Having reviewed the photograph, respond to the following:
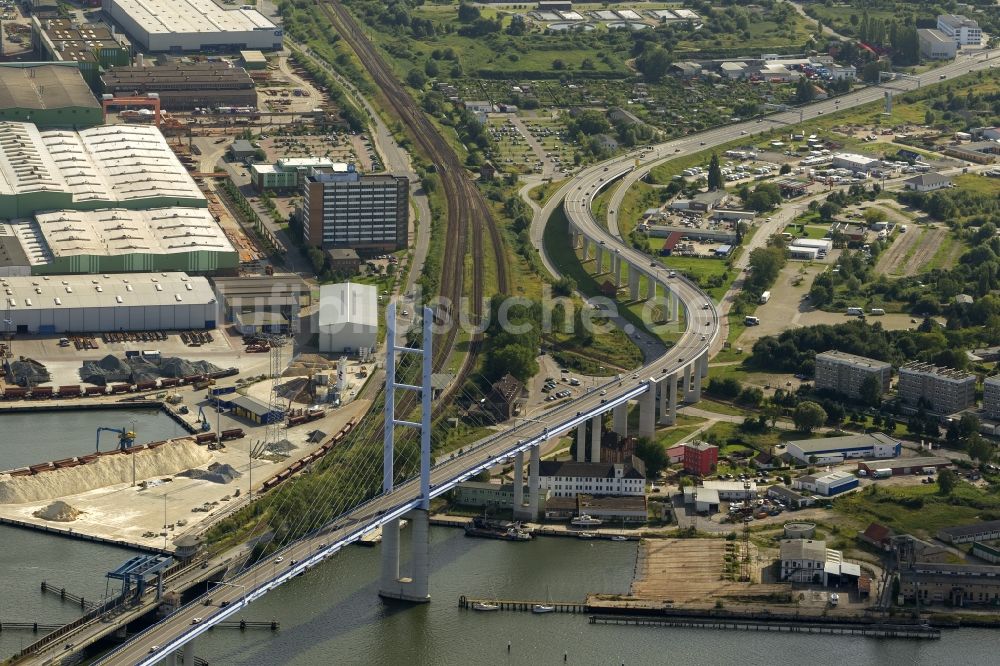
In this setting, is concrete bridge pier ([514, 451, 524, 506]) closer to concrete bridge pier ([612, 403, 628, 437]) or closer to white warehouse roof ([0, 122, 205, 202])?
concrete bridge pier ([612, 403, 628, 437])

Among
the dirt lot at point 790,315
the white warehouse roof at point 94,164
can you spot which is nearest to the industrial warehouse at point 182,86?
the white warehouse roof at point 94,164

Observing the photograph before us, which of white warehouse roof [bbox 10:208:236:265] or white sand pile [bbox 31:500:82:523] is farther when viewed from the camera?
white warehouse roof [bbox 10:208:236:265]

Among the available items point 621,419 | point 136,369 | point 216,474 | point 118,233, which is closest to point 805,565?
point 621,419

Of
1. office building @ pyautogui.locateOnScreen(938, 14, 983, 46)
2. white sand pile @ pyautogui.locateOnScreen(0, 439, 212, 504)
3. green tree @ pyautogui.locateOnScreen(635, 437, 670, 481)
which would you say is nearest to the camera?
white sand pile @ pyautogui.locateOnScreen(0, 439, 212, 504)

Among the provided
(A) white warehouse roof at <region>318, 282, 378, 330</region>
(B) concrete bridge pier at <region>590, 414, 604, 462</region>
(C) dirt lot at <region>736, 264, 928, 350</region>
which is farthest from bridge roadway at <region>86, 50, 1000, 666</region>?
(A) white warehouse roof at <region>318, 282, 378, 330</region>

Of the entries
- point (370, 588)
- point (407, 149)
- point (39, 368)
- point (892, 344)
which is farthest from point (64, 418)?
point (407, 149)

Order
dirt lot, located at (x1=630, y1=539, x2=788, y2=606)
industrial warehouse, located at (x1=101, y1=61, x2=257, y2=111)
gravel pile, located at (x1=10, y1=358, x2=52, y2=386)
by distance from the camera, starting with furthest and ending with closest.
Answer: industrial warehouse, located at (x1=101, y1=61, x2=257, y2=111) < gravel pile, located at (x1=10, y1=358, x2=52, y2=386) < dirt lot, located at (x1=630, y1=539, x2=788, y2=606)

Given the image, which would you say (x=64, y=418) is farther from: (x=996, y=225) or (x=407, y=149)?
(x=996, y=225)

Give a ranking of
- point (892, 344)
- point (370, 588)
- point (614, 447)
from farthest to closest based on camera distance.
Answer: point (892, 344)
point (614, 447)
point (370, 588)
